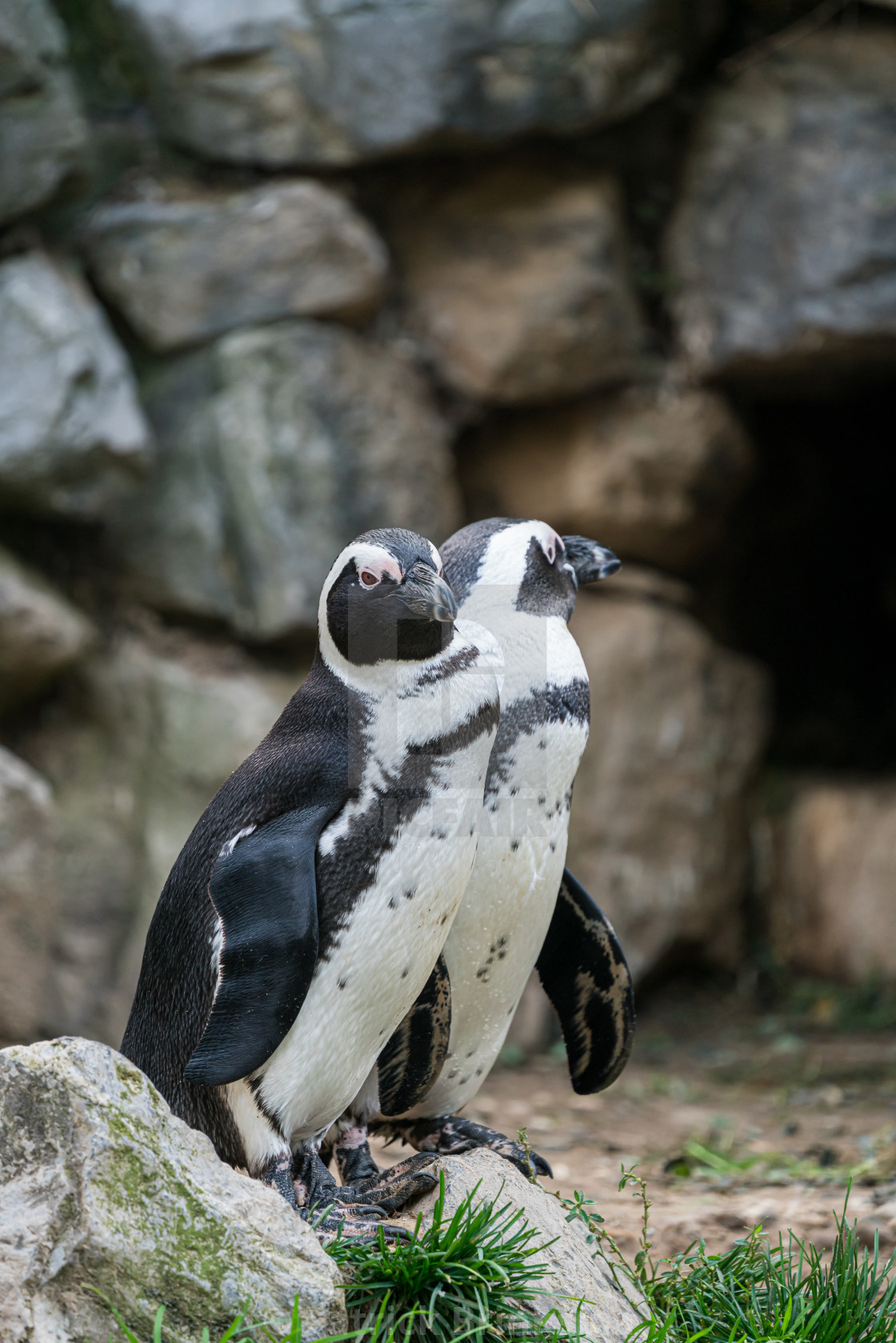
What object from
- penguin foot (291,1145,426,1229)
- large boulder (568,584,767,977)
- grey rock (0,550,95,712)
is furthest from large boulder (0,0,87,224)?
penguin foot (291,1145,426,1229)

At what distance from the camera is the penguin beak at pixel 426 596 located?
71.3 inches

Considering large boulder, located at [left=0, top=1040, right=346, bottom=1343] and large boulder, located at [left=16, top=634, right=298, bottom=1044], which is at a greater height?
large boulder, located at [left=0, top=1040, right=346, bottom=1343]

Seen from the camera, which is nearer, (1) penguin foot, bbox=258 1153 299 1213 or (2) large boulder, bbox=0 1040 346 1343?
(2) large boulder, bbox=0 1040 346 1343

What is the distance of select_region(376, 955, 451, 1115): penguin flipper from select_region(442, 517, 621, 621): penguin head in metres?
0.64

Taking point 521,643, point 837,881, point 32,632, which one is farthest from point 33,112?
point 837,881

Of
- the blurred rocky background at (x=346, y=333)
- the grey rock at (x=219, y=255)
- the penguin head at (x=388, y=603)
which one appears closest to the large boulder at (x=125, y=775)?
the blurred rocky background at (x=346, y=333)

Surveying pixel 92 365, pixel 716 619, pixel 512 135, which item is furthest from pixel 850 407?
pixel 92 365

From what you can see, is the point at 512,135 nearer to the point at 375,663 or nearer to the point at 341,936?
the point at 375,663

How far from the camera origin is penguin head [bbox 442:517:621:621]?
7.64ft

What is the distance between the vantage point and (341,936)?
1.81m

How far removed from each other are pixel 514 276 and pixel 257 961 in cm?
357

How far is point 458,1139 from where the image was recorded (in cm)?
228

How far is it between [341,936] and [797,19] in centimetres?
419

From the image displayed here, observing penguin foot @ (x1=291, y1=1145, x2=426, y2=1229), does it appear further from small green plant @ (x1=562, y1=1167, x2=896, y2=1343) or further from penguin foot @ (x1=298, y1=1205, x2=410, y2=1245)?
small green plant @ (x1=562, y1=1167, x2=896, y2=1343)
